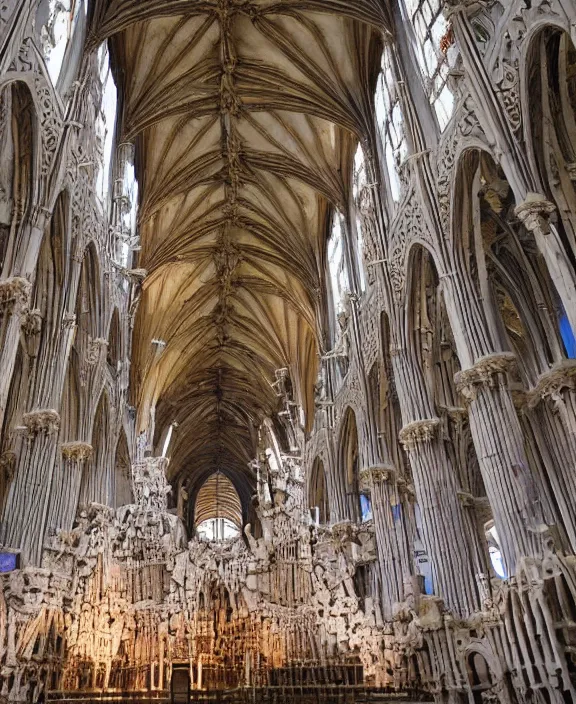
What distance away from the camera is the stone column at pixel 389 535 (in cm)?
1617

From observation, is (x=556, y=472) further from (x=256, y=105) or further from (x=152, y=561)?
(x=256, y=105)

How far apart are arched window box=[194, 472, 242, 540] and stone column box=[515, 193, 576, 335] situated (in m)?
37.0

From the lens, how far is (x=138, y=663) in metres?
15.9

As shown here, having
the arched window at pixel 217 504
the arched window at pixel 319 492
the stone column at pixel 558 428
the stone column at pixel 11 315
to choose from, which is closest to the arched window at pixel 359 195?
the stone column at pixel 558 428

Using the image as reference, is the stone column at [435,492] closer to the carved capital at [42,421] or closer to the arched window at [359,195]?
the arched window at [359,195]

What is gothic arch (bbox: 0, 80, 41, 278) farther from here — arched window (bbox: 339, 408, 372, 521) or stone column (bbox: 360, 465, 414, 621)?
arched window (bbox: 339, 408, 372, 521)

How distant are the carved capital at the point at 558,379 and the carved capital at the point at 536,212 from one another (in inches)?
149

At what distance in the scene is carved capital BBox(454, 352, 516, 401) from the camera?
11.6m

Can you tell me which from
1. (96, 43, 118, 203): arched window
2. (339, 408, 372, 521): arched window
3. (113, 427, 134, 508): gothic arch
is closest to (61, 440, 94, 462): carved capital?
(96, 43, 118, 203): arched window

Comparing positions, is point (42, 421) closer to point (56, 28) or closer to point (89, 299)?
point (89, 299)

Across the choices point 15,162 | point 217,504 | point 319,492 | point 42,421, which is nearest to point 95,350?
point 42,421

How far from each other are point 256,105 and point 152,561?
48.8ft

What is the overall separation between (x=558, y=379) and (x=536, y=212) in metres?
4.04

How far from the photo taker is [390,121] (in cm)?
1773
